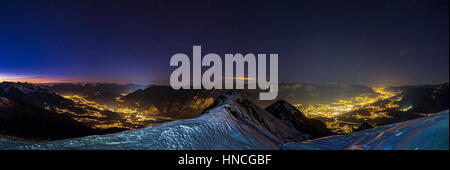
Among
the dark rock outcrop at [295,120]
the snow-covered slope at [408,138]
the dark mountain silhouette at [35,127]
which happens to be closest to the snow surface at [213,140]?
the snow-covered slope at [408,138]

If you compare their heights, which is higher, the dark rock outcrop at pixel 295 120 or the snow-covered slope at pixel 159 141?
the snow-covered slope at pixel 159 141

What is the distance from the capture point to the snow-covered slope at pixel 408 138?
5.21 metres

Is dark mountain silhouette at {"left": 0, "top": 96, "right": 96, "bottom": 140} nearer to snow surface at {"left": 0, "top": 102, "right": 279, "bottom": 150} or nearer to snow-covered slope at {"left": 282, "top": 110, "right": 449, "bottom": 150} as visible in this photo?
snow surface at {"left": 0, "top": 102, "right": 279, "bottom": 150}

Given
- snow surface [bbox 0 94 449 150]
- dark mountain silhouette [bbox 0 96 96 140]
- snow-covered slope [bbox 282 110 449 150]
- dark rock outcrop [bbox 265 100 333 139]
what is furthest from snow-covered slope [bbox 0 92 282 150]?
dark mountain silhouette [bbox 0 96 96 140]

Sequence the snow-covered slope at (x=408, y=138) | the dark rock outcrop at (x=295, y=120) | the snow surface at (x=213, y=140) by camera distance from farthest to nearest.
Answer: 1. the dark rock outcrop at (x=295, y=120)
2. the snow surface at (x=213, y=140)
3. the snow-covered slope at (x=408, y=138)

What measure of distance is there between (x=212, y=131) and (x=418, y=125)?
796 cm

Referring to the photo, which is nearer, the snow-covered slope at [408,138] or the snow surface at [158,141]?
the snow-covered slope at [408,138]

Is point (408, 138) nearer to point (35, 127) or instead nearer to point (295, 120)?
point (295, 120)

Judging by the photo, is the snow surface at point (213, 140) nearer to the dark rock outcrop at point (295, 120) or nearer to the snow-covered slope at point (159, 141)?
the snow-covered slope at point (159, 141)

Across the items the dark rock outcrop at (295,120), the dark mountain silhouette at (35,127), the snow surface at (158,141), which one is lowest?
the dark mountain silhouette at (35,127)

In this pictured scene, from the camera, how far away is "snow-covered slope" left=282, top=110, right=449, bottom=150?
5.21m
